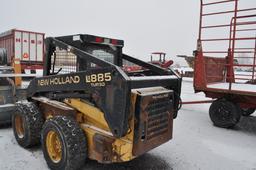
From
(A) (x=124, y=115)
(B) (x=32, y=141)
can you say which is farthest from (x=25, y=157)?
(A) (x=124, y=115)

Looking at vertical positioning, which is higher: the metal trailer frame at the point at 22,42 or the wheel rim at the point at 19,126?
the metal trailer frame at the point at 22,42

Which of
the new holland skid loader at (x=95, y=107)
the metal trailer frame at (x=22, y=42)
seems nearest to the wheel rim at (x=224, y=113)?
the new holland skid loader at (x=95, y=107)

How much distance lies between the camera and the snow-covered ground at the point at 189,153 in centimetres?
343

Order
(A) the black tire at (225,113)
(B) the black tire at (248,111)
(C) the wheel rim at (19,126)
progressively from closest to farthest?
(C) the wheel rim at (19,126)
(A) the black tire at (225,113)
(B) the black tire at (248,111)

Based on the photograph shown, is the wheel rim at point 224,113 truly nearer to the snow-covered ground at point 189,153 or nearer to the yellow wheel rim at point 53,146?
the snow-covered ground at point 189,153

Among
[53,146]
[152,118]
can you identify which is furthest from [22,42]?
[152,118]

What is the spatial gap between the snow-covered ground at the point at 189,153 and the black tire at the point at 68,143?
41 cm

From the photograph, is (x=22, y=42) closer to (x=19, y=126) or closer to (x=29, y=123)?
(x=19, y=126)

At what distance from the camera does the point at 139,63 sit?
3.95 m

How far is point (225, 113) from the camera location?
558 centimetres

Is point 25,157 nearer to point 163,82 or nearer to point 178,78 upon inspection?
point 163,82

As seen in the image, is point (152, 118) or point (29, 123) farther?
point (29, 123)

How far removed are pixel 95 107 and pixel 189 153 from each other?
1913mm

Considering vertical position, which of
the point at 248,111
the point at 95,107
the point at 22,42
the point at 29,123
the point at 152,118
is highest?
the point at 22,42
